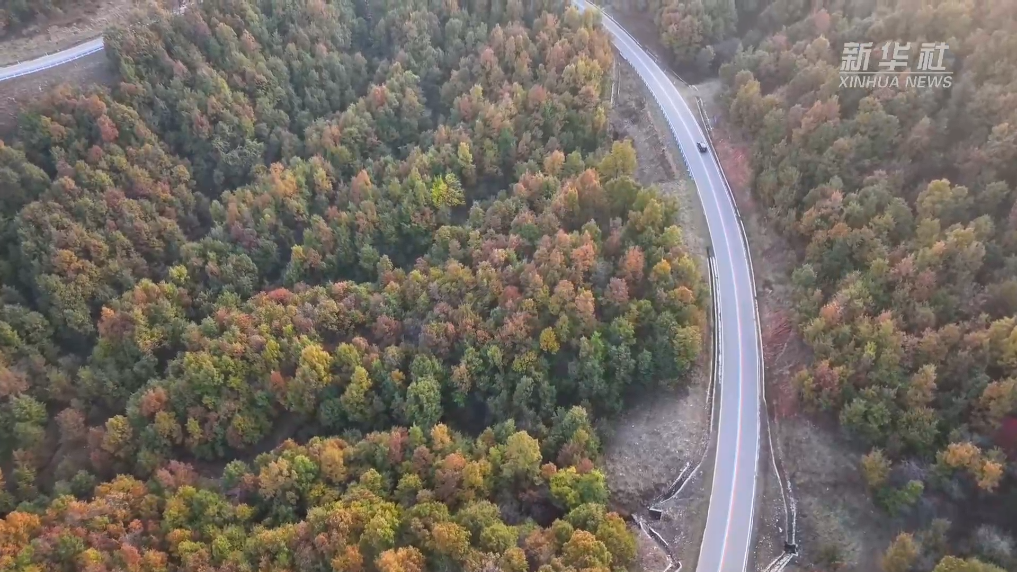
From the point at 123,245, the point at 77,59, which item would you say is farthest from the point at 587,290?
the point at 77,59

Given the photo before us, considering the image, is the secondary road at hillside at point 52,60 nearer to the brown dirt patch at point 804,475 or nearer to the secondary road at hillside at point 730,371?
the secondary road at hillside at point 730,371

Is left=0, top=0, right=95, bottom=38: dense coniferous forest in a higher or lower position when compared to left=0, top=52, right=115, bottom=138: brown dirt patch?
higher

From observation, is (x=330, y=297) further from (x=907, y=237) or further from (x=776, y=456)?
(x=907, y=237)

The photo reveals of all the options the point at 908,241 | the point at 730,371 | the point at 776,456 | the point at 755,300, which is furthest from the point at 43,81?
the point at 908,241

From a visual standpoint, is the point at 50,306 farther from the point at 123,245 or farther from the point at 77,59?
the point at 77,59

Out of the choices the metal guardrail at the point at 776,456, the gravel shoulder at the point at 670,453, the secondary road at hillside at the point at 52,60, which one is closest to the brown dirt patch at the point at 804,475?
the metal guardrail at the point at 776,456

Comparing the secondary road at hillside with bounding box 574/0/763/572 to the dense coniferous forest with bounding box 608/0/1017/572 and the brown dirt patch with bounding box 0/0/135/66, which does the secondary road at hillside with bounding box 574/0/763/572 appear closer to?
the dense coniferous forest with bounding box 608/0/1017/572

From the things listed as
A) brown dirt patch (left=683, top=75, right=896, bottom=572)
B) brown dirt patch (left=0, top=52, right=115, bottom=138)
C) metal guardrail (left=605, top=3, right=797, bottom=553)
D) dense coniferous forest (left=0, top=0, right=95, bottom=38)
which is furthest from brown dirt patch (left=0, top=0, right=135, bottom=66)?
brown dirt patch (left=683, top=75, right=896, bottom=572)

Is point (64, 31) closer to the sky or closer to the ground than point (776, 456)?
closer to the sky
